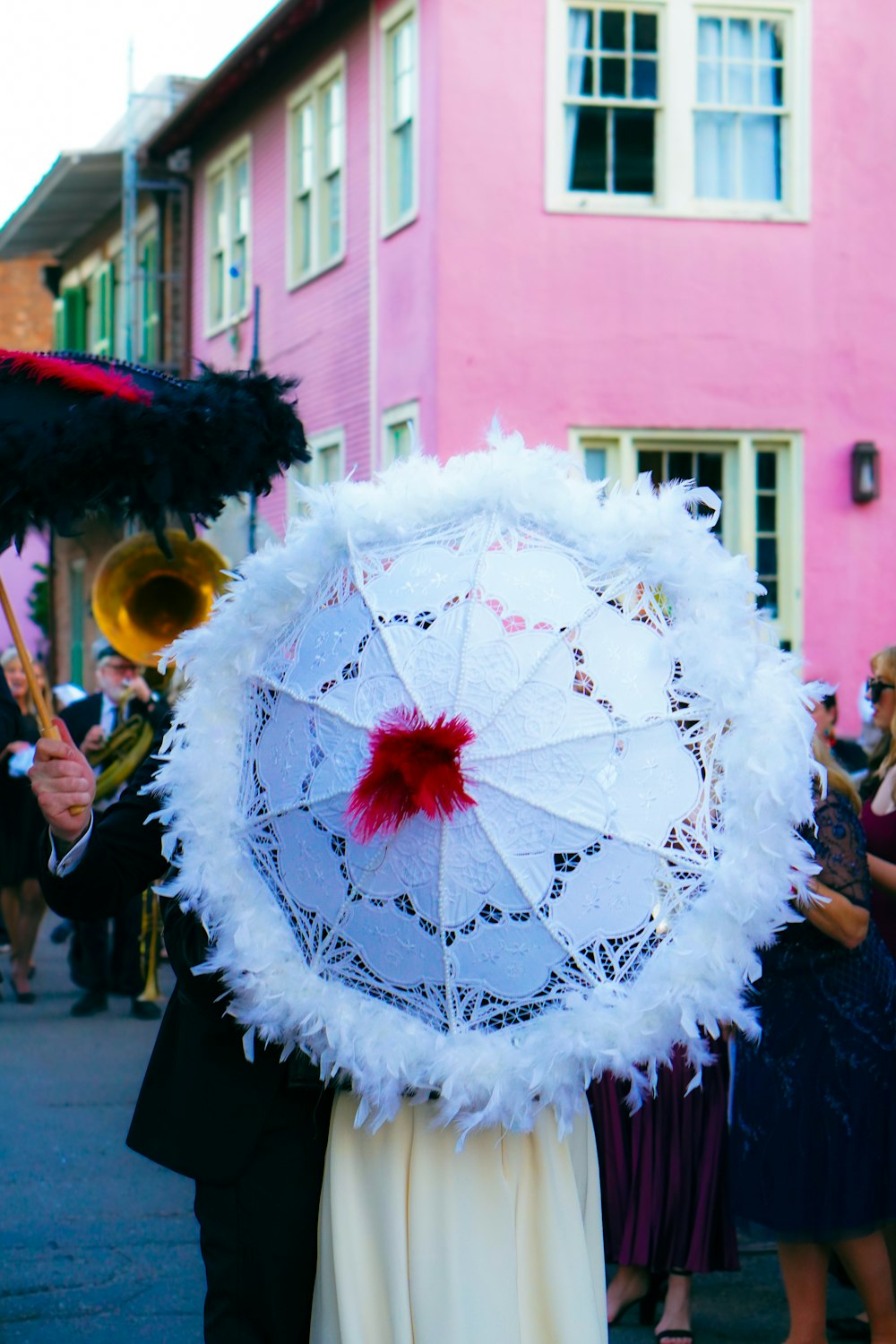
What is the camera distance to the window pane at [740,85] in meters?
14.7

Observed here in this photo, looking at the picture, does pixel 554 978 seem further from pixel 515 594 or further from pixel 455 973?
pixel 515 594

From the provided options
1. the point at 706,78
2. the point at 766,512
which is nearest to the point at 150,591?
the point at 766,512

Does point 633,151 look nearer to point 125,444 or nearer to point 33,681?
point 33,681

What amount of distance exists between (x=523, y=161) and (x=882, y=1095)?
1098cm

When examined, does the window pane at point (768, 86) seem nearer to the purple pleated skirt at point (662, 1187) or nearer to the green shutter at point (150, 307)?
the green shutter at point (150, 307)

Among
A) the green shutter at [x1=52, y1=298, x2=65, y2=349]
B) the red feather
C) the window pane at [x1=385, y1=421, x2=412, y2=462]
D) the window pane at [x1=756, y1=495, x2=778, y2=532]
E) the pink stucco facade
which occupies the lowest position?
the red feather

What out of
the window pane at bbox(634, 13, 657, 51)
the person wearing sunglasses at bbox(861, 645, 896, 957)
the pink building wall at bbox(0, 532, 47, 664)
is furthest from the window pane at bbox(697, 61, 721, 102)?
the pink building wall at bbox(0, 532, 47, 664)

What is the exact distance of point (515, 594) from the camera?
2.73 metres

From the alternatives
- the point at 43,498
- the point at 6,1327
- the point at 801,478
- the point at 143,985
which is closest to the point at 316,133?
the point at 801,478

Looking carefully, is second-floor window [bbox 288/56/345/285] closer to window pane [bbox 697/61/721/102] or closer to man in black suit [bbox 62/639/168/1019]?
window pane [bbox 697/61/721/102]

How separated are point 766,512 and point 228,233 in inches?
321

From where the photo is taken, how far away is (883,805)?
5.52 metres

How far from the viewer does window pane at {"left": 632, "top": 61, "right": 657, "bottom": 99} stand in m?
14.6

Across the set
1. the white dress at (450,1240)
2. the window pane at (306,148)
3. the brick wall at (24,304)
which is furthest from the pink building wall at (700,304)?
the brick wall at (24,304)
